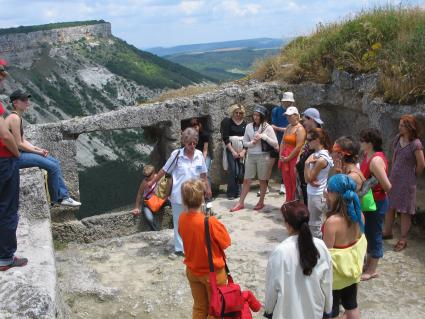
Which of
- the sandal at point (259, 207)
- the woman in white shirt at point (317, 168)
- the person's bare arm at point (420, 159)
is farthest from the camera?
the sandal at point (259, 207)

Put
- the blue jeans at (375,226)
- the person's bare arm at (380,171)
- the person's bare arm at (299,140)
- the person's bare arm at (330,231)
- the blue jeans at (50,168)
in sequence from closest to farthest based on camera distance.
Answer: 1. the person's bare arm at (330,231)
2. the person's bare arm at (380,171)
3. the blue jeans at (375,226)
4. the blue jeans at (50,168)
5. the person's bare arm at (299,140)

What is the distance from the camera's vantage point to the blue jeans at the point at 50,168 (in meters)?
5.93

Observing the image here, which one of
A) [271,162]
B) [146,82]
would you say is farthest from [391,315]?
[146,82]

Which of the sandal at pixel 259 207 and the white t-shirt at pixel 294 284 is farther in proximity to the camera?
the sandal at pixel 259 207

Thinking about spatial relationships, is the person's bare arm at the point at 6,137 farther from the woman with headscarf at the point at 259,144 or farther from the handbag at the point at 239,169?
the handbag at the point at 239,169

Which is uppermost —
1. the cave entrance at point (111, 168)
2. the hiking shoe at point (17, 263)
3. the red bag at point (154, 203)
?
the hiking shoe at point (17, 263)

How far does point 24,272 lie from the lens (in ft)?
11.8

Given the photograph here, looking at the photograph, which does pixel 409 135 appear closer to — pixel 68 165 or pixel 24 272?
pixel 24 272

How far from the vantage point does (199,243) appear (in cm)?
384

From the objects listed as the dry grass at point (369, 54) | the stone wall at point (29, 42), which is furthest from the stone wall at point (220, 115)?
the stone wall at point (29, 42)

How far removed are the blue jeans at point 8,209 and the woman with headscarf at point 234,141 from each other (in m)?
4.92

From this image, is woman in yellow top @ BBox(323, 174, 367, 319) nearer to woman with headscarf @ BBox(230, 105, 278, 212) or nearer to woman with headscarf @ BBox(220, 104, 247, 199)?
woman with headscarf @ BBox(230, 105, 278, 212)

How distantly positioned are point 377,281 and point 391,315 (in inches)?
25.9

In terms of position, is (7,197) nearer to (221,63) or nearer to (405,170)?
(405,170)
